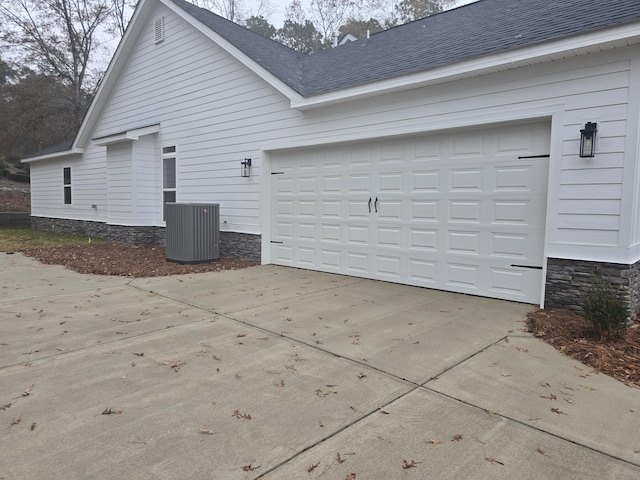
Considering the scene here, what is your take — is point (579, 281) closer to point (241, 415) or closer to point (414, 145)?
point (414, 145)

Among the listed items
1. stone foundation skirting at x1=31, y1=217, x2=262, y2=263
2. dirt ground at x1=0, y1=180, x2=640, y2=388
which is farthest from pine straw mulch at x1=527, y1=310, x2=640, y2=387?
stone foundation skirting at x1=31, y1=217, x2=262, y2=263

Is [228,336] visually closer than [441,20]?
Yes

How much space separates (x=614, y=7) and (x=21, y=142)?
1211 inches

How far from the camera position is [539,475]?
2.12m

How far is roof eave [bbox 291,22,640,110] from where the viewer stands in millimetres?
4496

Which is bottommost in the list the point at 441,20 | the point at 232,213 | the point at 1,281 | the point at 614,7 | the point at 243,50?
the point at 1,281

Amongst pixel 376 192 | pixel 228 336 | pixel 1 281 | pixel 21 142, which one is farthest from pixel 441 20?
pixel 21 142

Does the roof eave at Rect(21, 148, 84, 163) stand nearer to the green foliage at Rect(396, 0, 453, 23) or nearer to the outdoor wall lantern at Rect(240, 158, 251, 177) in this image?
the outdoor wall lantern at Rect(240, 158, 251, 177)

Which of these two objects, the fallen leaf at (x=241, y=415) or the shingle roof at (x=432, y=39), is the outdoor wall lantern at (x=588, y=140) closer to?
the shingle roof at (x=432, y=39)

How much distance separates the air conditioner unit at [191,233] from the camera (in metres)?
8.41

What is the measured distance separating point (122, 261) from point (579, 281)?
26.3 feet

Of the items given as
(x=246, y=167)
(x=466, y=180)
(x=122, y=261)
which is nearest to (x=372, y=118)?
(x=466, y=180)

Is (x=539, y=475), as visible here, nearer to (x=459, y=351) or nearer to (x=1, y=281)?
(x=459, y=351)

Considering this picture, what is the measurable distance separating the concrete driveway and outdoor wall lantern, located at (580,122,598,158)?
1.96 metres
